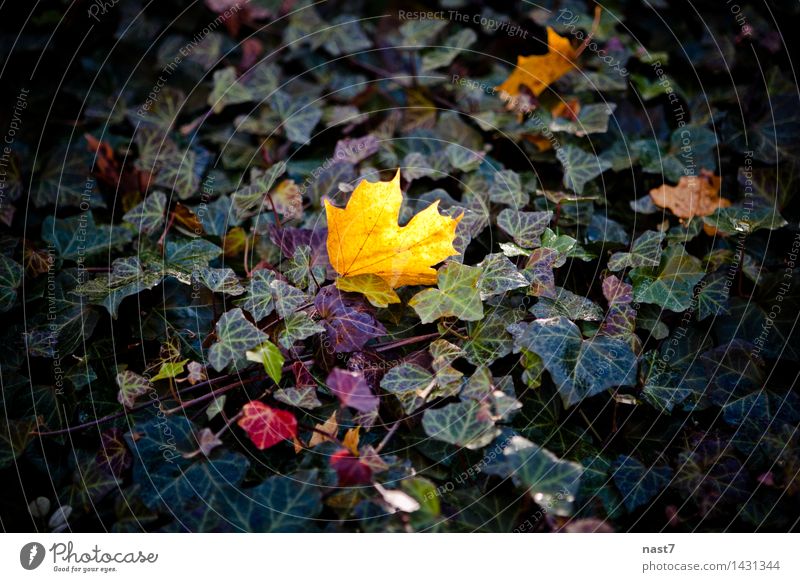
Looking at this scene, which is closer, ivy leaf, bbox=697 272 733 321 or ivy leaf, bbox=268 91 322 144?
ivy leaf, bbox=697 272 733 321

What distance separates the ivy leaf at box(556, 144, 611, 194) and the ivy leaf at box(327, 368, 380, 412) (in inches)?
28.4

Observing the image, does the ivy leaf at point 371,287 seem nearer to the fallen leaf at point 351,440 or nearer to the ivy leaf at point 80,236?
the fallen leaf at point 351,440

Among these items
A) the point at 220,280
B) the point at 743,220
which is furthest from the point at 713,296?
the point at 220,280

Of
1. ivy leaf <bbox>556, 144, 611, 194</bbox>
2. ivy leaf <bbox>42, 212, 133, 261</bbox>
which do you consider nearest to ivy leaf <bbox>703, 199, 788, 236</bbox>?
ivy leaf <bbox>556, 144, 611, 194</bbox>

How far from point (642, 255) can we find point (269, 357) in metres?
0.77

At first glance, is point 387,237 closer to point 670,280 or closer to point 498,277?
point 498,277

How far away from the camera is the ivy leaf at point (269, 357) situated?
1143 mm

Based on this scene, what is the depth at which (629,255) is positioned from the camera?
1316 millimetres

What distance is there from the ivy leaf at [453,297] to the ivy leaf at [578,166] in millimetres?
446

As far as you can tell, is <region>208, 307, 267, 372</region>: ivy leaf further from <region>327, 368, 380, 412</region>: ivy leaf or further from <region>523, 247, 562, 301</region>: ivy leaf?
<region>523, 247, 562, 301</region>: ivy leaf

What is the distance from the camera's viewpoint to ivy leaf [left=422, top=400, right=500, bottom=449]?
1.09 meters

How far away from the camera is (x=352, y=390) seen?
113 centimetres

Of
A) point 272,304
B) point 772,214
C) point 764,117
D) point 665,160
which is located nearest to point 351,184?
point 272,304

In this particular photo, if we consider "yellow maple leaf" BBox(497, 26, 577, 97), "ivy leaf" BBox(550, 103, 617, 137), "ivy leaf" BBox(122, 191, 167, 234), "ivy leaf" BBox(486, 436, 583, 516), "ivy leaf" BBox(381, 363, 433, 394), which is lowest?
"ivy leaf" BBox(486, 436, 583, 516)
